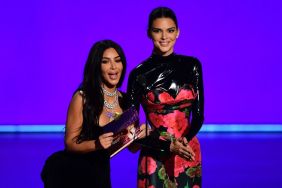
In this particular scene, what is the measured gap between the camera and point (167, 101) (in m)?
2.45

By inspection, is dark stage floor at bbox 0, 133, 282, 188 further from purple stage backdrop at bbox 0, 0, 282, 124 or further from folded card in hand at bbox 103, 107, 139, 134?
folded card in hand at bbox 103, 107, 139, 134

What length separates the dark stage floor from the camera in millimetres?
4312

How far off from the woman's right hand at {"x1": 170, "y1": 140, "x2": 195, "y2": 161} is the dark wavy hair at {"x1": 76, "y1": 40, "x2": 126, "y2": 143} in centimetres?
36

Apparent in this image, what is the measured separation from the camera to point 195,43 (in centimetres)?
638

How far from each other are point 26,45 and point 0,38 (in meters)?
0.34

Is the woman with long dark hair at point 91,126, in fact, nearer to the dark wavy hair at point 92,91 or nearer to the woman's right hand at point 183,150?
the dark wavy hair at point 92,91

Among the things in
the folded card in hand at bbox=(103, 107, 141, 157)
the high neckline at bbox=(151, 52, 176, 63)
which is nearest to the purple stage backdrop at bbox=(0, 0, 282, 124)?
the high neckline at bbox=(151, 52, 176, 63)

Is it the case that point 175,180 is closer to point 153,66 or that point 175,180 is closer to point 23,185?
point 153,66

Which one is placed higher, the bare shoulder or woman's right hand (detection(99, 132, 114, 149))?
the bare shoulder

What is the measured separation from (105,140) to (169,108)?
0.48m

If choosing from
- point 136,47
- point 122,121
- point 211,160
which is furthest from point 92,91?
point 136,47

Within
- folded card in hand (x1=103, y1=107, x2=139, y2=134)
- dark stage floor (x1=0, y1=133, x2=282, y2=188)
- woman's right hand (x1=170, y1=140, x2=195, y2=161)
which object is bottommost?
Result: dark stage floor (x1=0, y1=133, x2=282, y2=188)

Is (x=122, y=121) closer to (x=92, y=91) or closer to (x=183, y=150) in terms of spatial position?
(x=92, y=91)

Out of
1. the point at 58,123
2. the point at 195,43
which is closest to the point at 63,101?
the point at 58,123
